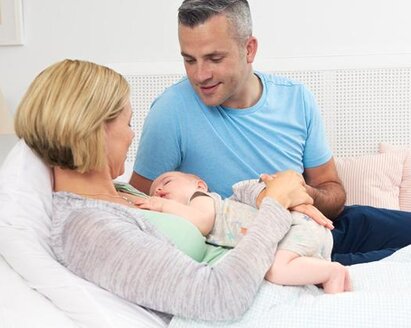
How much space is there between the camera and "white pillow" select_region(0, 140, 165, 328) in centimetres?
122

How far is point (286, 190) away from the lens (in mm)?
1444

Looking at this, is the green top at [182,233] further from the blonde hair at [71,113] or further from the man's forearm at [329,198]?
the man's forearm at [329,198]

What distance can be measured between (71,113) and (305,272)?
55cm

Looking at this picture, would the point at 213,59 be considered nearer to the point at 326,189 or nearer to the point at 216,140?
the point at 216,140

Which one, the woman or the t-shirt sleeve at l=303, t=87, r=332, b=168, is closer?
the woman

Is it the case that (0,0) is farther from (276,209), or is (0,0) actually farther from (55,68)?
(276,209)

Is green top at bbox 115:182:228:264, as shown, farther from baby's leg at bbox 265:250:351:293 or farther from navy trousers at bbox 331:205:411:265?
navy trousers at bbox 331:205:411:265

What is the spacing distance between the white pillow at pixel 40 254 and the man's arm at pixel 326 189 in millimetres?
865

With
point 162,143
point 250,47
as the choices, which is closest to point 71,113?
point 162,143

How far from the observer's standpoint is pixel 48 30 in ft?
10.5

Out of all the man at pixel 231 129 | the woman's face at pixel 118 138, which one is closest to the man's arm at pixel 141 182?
the man at pixel 231 129

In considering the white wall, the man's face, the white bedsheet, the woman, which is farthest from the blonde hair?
the white wall

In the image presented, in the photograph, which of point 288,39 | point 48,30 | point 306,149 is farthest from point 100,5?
point 306,149

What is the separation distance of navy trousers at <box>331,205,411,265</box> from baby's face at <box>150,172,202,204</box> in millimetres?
468
